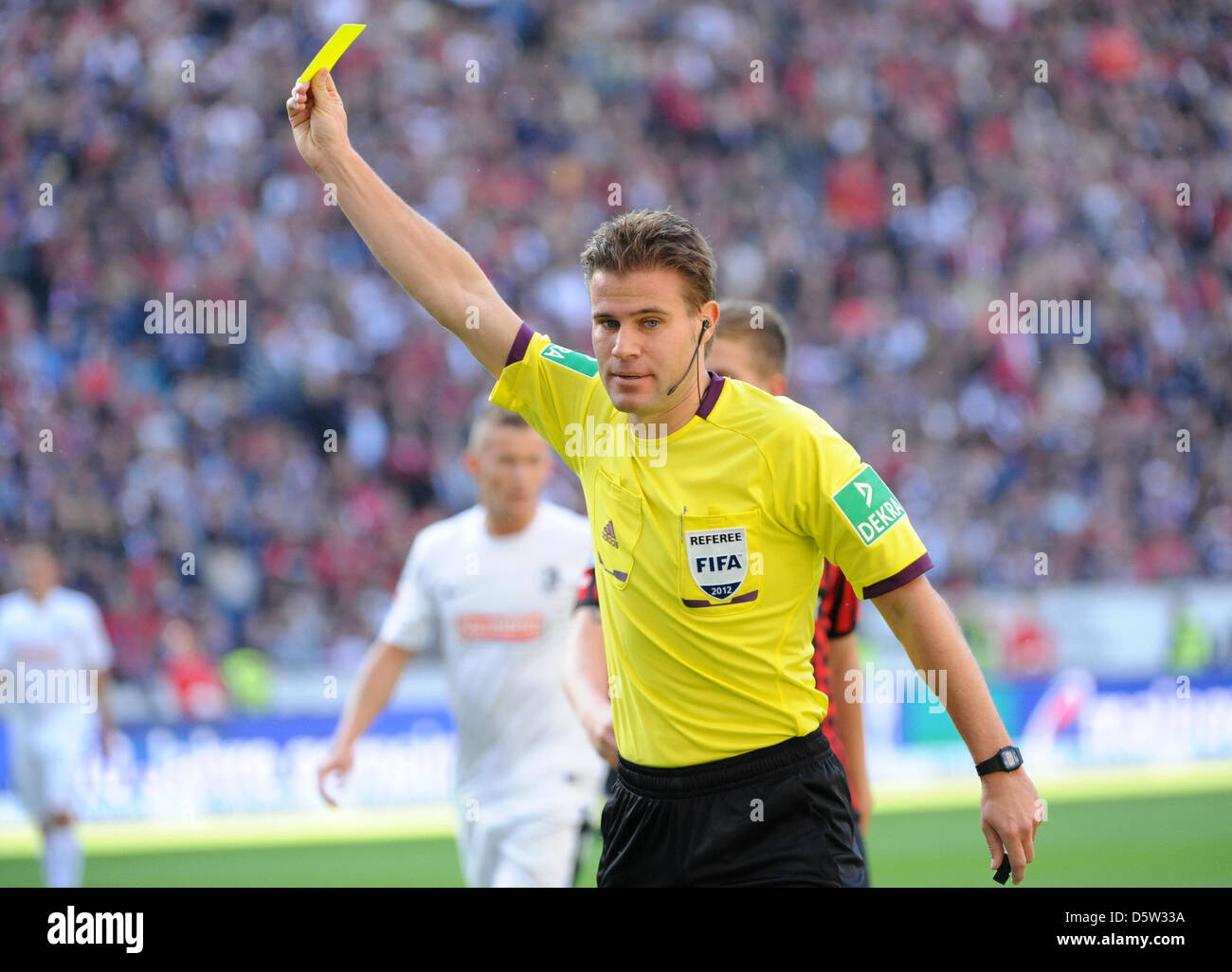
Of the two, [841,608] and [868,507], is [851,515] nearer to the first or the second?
[868,507]

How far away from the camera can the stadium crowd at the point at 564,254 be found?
43.2 feet

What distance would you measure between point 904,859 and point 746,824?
7120 mm

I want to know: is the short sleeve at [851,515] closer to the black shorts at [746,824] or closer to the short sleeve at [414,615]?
the black shorts at [746,824]

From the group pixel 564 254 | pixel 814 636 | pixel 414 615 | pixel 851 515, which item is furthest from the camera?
pixel 564 254

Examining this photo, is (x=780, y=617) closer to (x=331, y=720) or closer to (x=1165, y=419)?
(x=331, y=720)

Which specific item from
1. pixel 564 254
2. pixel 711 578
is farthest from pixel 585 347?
pixel 711 578

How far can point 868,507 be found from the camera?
3195mm

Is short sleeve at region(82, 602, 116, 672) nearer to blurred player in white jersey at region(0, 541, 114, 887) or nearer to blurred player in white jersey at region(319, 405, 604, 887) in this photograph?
blurred player in white jersey at region(0, 541, 114, 887)

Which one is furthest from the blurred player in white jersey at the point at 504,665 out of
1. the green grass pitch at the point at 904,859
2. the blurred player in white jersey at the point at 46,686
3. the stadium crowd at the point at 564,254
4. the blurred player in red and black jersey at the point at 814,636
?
the stadium crowd at the point at 564,254

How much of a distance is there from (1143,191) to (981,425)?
4581mm

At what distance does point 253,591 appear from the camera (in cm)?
1266

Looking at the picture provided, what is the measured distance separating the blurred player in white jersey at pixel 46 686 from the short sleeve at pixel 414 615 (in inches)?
163

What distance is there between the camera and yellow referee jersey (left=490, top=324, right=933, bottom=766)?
323 centimetres
